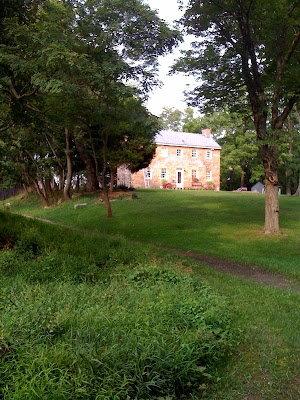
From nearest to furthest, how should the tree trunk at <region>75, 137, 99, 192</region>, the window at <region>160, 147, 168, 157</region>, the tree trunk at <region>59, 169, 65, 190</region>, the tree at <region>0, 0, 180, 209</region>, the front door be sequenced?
the tree at <region>0, 0, 180, 209</region> < the tree trunk at <region>75, 137, 99, 192</region> < the tree trunk at <region>59, 169, 65, 190</region> < the window at <region>160, 147, 168, 157</region> < the front door

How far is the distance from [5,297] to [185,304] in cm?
189

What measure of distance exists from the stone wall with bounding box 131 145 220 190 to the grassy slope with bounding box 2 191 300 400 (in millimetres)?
17358

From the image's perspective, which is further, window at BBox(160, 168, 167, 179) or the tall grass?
window at BBox(160, 168, 167, 179)

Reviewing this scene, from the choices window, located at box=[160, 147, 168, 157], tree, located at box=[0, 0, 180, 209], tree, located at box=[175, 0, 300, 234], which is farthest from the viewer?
window, located at box=[160, 147, 168, 157]

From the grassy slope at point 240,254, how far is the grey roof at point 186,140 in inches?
756

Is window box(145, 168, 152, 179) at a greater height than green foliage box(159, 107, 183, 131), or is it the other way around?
green foliage box(159, 107, 183, 131)

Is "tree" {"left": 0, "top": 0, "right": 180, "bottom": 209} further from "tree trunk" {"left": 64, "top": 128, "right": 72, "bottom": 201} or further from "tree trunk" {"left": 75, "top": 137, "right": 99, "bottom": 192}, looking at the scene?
"tree trunk" {"left": 75, "top": 137, "right": 99, "bottom": 192}

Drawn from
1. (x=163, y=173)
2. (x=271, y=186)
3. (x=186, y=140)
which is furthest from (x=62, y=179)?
(x=186, y=140)

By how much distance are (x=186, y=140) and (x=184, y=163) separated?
2820 millimetres

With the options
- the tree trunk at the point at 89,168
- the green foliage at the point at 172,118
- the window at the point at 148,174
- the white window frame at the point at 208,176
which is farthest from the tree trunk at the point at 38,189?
the green foliage at the point at 172,118

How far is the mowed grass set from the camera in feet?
32.1

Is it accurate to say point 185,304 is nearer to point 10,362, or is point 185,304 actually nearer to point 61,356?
point 61,356

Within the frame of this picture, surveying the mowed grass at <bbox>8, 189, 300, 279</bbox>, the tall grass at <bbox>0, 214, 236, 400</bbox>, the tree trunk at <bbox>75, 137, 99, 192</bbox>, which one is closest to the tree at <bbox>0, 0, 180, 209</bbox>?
the tall grass at <bbox>0, 214, 236, 400</bbox>

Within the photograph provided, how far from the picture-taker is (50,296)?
13.5ft
